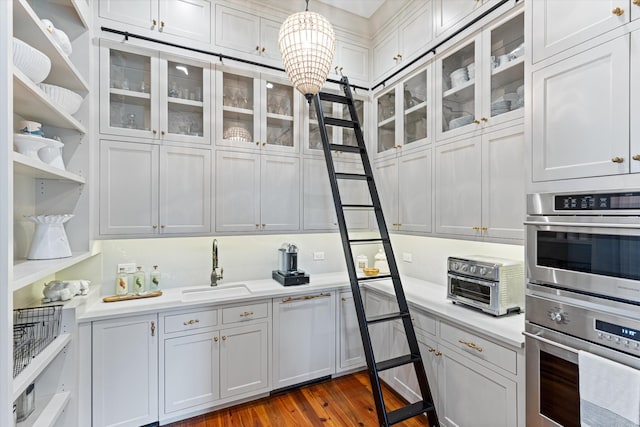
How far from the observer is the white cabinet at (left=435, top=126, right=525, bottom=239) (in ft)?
6.07

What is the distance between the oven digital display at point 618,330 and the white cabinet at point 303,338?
1.92 m


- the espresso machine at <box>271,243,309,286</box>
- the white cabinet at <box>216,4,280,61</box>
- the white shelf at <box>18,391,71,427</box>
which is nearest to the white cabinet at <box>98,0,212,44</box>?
the white cabinet at <box>216,4,280,61</box>

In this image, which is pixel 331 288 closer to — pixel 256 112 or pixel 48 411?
pixel 256 112

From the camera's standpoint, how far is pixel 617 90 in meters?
1.26

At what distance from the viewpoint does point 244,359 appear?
247 cm

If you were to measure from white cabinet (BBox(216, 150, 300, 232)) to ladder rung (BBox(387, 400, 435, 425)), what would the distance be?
1646mm

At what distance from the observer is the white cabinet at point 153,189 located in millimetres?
2279

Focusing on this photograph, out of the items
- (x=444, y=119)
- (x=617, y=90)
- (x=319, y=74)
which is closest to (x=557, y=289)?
(x=617, y=90)

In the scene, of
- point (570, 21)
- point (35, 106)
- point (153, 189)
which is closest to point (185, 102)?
point (153, 189)

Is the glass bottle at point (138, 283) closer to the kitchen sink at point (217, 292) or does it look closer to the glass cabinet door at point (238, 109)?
the kitchen sink at point (217, 292)

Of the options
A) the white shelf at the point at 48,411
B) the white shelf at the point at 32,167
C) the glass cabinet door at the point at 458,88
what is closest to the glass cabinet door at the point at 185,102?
the white shelf at the point at 32,167

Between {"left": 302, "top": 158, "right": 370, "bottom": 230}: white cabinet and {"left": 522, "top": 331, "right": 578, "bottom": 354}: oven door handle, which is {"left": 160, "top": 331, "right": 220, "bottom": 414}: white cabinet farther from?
{"left": 522, "top": 331, "right": 578, "bottom": 354}: oven door handle

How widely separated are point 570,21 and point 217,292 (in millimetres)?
2930

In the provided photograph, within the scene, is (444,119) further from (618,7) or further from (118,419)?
(118,419)
